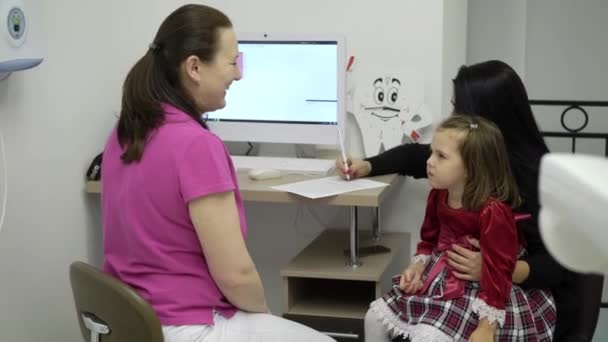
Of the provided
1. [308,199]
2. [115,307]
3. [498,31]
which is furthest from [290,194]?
[498,31]

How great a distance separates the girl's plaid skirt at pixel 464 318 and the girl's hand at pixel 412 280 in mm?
28

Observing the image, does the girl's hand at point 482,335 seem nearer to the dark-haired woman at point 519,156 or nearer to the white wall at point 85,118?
the dark-haired woman at point 519,156

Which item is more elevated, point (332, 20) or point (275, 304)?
point (332, 20)

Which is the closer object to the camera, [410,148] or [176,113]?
[176,113]

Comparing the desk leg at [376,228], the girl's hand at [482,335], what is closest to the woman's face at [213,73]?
the girl's hand at [482,335]

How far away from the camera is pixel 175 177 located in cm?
144

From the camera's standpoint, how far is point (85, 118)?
2295mm

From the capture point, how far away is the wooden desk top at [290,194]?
2.03 m

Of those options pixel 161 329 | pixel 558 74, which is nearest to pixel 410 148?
pixel 161 329

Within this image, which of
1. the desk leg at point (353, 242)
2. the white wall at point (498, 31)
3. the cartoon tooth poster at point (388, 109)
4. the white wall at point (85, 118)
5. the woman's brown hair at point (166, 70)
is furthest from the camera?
the white wall at point (498, 31)

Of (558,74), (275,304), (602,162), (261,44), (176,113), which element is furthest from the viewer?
(558,74)

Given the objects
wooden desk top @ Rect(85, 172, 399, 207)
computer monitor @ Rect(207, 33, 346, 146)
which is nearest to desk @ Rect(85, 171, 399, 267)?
wooden desk top @ Rect(85, 172, 399, 207)

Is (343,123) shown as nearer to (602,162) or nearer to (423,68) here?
(423,68)

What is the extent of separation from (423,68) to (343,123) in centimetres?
34
